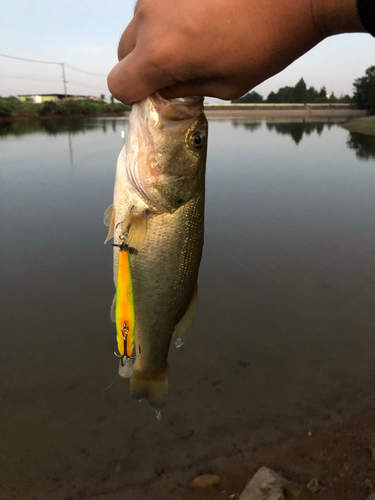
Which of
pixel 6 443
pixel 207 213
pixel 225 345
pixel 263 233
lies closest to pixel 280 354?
pixel 225 345

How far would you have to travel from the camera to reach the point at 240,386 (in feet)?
14.6

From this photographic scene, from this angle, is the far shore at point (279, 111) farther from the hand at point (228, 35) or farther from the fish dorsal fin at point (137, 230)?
the hand at point (228, 35)

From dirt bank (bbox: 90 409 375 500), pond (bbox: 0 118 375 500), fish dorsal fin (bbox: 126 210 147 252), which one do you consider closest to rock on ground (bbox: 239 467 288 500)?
dirt bank (bbox: 90 409 375 500)

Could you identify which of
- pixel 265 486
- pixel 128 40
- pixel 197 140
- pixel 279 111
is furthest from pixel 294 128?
pixel 128 40

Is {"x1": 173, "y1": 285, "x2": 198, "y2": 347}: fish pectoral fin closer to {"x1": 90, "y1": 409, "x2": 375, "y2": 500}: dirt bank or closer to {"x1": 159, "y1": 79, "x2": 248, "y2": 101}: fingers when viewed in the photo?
{"x1": 159, "y1": 79, "x2": 248, "y2": 101}: fingers

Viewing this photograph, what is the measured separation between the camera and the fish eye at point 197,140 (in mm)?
1771

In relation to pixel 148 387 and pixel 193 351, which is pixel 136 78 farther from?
pixel 193 351

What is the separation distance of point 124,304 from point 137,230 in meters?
0.37

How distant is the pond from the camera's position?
12.0 ft

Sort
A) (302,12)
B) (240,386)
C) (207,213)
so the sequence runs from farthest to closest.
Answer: (207,213), (240,386), (302,12)

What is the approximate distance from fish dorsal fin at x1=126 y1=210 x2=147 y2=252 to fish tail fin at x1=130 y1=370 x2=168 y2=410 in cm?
84

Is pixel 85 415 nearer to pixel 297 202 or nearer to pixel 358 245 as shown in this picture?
pixel 358 245

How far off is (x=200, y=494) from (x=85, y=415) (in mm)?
1590

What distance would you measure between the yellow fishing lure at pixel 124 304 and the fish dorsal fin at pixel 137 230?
56 millimetres
